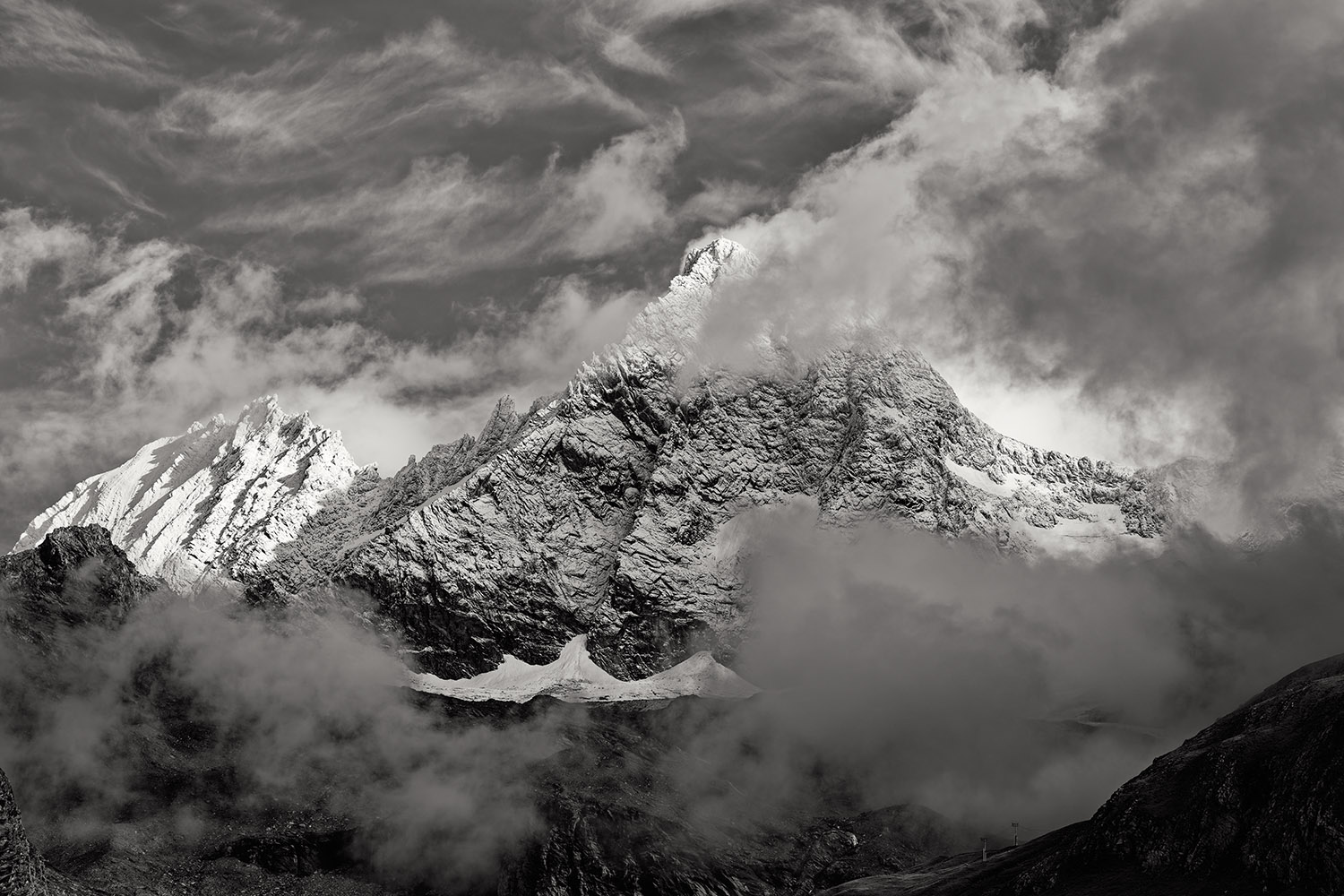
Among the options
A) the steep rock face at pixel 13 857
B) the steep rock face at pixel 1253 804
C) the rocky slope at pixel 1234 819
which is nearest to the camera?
the steep rock face at pixel 13 857

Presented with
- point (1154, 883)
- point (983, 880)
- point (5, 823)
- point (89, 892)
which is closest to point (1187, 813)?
point (1154, 883)

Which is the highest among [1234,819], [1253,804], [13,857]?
[1253,804]

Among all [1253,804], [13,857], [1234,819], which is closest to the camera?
[13,857]

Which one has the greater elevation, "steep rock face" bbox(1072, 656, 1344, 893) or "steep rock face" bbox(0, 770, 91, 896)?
"steep rock face" bbox(1072, 656, 1344, 893)

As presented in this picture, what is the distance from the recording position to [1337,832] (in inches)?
4478

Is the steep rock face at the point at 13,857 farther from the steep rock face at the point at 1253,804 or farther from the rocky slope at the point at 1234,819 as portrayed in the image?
the steep rock face at the point at 1253,804

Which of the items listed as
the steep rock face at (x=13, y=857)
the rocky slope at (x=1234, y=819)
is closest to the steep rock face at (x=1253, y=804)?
the rocky slope at (x=1234, y=819)

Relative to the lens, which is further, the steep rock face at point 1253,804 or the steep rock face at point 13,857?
the steep rock face at point 1253,804

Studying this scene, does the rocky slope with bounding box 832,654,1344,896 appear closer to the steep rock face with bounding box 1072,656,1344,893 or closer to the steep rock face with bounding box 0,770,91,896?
the steep rock face with bounding box 1072,656,1344,893

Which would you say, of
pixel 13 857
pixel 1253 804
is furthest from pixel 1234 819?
pixel 13 857

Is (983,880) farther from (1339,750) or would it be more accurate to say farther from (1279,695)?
(1339,750)

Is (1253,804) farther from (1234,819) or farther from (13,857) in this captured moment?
(13,857)

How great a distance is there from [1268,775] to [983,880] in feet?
193

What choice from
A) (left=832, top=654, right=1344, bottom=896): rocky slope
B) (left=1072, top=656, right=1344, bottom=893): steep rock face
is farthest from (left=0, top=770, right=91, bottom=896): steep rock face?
(left=1072, top=656, right=1344, bottom=893): steep rock face
